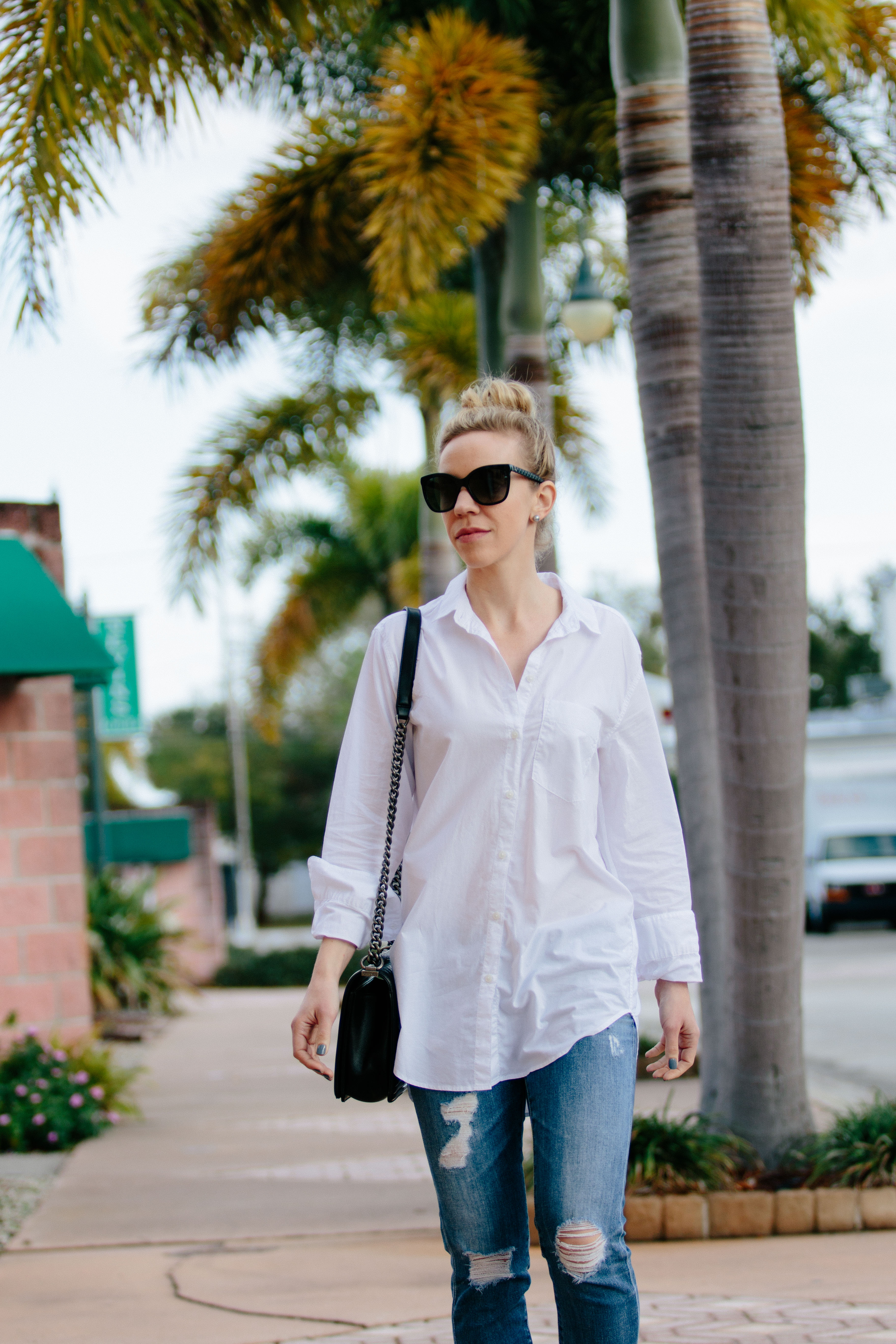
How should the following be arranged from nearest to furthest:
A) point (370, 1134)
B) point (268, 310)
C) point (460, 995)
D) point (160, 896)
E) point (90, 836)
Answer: point (460, 995)
point (370, 1134)
point (268, 310)
point (90, 836)
point (160, 896)

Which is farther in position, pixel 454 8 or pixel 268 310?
pixel 268 310

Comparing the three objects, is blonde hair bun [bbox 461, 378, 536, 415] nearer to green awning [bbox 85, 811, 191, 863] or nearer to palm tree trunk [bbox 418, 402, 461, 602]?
palm tree trunk [bbox 418, 402, 461, 602]

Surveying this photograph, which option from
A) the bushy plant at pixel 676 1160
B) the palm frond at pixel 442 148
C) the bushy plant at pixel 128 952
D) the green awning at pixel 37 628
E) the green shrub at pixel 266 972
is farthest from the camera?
the green shrub at pixel 266 972

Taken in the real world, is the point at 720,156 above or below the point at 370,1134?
above

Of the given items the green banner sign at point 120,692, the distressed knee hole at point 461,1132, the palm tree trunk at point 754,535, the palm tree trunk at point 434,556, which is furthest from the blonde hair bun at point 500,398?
the green banner sign at point 120,692

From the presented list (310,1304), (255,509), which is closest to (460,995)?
(310,1304)

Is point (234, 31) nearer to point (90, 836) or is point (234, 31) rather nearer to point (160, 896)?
point (90, 836)

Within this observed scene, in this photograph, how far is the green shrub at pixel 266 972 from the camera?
18906 mm

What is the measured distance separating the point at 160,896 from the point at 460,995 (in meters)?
16.9

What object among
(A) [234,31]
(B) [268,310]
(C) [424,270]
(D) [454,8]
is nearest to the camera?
(A) [234,31]

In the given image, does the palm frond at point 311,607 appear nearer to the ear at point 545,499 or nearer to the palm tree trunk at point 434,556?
the palm tree trunk at point 434,556

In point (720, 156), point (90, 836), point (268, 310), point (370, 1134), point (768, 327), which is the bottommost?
point (370, 1134)

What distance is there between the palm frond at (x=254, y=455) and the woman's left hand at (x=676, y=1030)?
1011 cm

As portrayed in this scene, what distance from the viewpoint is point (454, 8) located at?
29.7 feet
